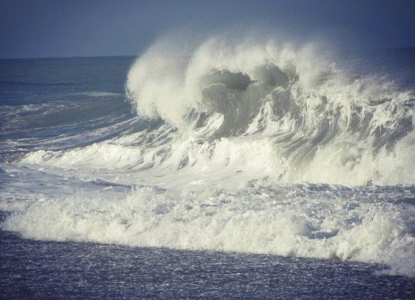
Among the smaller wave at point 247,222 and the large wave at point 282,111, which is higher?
the large wave at point 282,111

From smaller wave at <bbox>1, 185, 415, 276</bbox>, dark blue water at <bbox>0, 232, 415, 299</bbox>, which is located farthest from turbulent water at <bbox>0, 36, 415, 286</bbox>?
dark blue water at <bbox>0, 232, 415, 299</bbox>

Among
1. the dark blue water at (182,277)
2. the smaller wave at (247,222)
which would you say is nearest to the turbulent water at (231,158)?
the smaller wave at (247,222)

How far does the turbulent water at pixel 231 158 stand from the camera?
23.6 ft

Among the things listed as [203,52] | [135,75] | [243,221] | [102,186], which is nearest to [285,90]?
[203,52]

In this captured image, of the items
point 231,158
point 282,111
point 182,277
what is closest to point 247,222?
point 182,277

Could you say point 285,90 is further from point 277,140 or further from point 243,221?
point 243,221

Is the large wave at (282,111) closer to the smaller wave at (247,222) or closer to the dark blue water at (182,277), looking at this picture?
the smaller wave at (247,222)

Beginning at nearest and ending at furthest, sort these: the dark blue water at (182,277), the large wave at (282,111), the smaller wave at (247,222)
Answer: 1. the dark blue water at (182,277)
2. the smaller wave at (247,222)
3. the large wave at (282,111)

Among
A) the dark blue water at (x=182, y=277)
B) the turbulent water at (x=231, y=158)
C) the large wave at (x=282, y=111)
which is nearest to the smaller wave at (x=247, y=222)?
the turbulent water at (x=231, y=158)

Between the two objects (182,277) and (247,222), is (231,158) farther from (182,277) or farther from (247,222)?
(182,277)

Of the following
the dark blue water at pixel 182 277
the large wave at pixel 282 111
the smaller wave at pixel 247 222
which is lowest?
the dark blue water at pixel 182 277

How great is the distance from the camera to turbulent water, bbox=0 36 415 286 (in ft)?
23.6

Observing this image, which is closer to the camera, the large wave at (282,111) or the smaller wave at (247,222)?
the smaller wave at (247,222)

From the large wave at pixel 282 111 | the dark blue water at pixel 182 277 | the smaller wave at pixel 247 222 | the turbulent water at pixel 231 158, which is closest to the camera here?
the dark blue water at pixel 182 277
